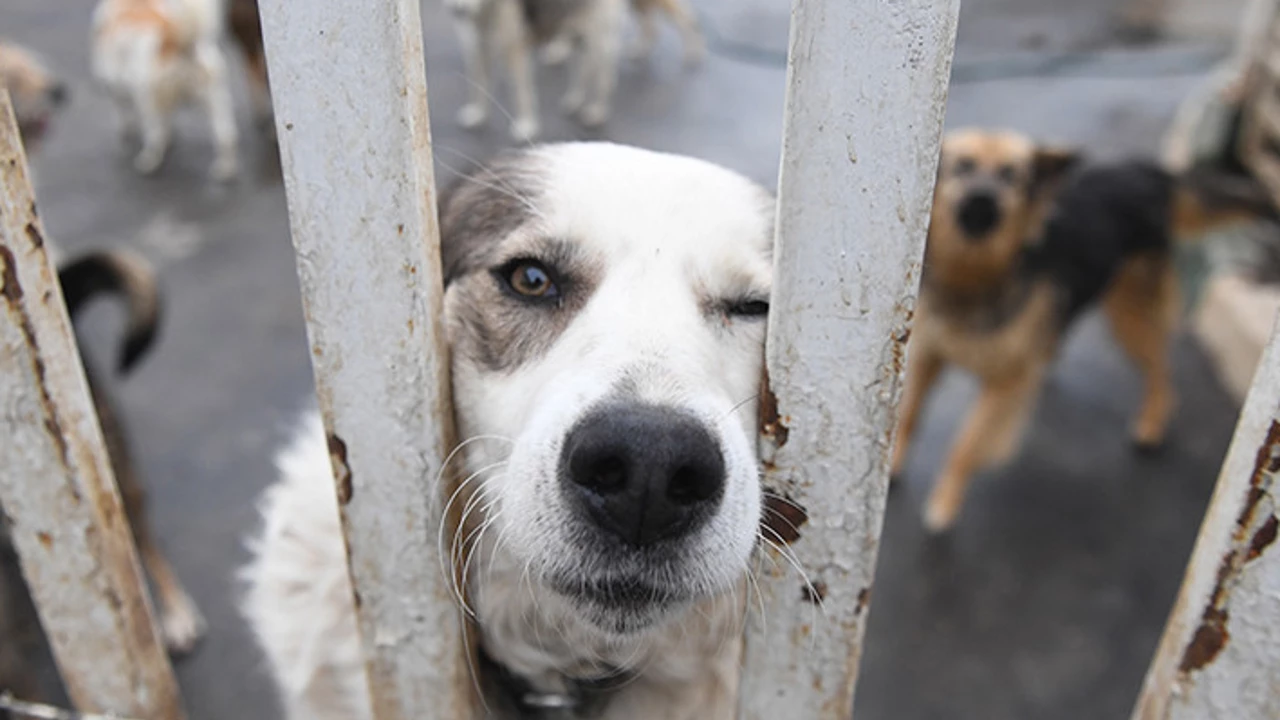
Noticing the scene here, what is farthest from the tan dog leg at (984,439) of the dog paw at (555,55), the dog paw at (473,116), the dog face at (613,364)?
the dog paw at (555,55)

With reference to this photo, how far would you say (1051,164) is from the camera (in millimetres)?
3230

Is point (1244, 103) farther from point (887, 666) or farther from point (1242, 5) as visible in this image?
point (1242, 5)

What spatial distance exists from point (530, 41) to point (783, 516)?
587cm

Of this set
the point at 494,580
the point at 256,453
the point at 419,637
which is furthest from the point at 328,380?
the point at 256,453

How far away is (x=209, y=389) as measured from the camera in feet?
13.0

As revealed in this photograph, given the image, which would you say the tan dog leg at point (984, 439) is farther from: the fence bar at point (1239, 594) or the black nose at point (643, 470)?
the black nose at point (643, 470)

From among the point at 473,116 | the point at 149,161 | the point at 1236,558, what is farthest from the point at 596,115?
the point at 1236,558

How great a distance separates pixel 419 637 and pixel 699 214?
0.66 metres

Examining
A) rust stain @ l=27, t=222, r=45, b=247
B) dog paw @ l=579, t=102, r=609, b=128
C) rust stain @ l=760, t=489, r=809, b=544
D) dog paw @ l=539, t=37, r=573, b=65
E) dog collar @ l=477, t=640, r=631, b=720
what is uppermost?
rust stain @ l=27, t=222, r=45, b=247

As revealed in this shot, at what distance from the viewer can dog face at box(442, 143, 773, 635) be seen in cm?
98

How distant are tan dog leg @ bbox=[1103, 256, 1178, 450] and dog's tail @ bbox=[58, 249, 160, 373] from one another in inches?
136

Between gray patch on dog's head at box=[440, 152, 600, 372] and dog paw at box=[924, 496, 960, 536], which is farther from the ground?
gray patch on dog's head at box=[440, 152, 600, 372]

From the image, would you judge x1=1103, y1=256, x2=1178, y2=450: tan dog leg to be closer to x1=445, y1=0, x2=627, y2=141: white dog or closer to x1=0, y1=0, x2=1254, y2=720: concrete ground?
x1=0, y1=0, x2=1254, y2=720: concrete ground

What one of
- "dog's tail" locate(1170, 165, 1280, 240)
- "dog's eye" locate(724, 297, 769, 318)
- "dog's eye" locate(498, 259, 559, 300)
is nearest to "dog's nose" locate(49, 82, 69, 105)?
"dog's eye" locate(498, 259, 559, 300)
